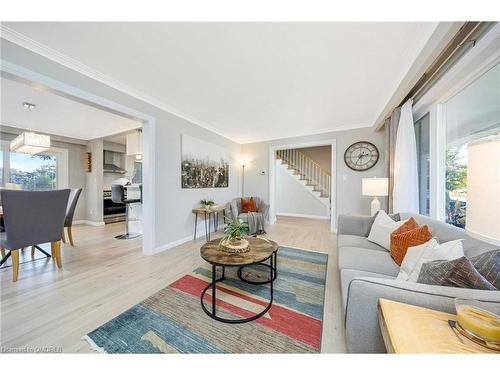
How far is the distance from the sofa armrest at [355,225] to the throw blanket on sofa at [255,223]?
188 cm

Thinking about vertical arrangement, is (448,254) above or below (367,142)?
below

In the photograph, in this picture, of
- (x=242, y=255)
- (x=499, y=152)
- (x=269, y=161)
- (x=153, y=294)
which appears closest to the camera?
(x=499, y=152)

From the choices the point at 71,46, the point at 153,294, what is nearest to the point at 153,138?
the point at 71,46

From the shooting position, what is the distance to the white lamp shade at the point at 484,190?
22.3 inches

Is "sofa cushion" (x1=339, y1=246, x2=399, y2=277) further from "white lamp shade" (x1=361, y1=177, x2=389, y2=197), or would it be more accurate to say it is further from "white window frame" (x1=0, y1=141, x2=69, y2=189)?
"white window frame" (x1=0, y1=141, x2=69, y2=189)

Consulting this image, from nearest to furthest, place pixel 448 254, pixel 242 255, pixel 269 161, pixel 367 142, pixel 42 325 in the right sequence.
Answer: pixel 448 254
pixel 42 325
pixel 242 255
pixel 367 142
pixel 269 161

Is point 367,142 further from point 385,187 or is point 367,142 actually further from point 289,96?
point 289,96

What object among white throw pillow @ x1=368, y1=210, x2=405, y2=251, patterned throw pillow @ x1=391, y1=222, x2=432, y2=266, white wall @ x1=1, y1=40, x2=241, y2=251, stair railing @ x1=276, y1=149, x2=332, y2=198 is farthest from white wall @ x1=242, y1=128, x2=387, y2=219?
white wall @ x1=1, y1=40, x2=241, y2=251

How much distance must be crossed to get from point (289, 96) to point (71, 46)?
247 centimetres

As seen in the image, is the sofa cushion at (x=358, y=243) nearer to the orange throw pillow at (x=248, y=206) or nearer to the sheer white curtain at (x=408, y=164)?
the sheer white curtain at (x=408, y=164)

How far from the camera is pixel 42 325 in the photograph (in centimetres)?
140

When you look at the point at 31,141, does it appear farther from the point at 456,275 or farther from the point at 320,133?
the point at 320,133

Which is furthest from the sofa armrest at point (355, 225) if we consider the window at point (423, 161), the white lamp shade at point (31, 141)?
the white lamp shade at point (31, 141)

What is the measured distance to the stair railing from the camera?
6.54 m
